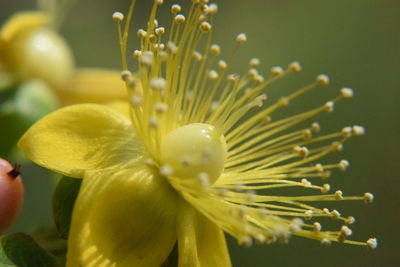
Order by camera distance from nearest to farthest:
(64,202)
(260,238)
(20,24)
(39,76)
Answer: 1. (260,238)
2. (64,202)
3. (20,24)
4. (39,76)

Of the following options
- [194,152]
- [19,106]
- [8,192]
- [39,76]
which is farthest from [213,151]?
[39,76]

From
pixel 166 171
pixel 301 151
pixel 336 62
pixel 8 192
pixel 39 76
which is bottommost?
pixel 8 192

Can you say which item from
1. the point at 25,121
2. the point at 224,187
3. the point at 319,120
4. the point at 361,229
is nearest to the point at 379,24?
the point at 319,120

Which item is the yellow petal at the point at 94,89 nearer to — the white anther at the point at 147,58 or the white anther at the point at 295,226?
the white anther at the point at 147,58

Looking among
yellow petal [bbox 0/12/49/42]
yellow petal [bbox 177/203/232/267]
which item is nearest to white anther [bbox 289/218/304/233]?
yellow petal [bbox 177/203/232/267]

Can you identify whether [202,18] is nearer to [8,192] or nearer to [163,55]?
[163,55]

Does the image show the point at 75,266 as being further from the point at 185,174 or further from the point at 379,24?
the point at 379,24

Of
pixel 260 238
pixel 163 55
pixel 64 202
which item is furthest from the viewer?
pixel 163 55
